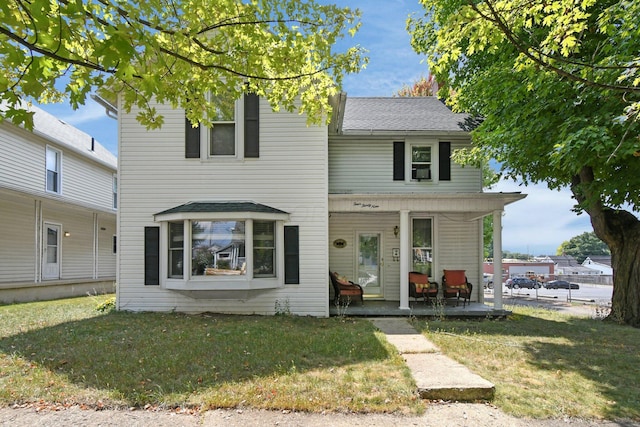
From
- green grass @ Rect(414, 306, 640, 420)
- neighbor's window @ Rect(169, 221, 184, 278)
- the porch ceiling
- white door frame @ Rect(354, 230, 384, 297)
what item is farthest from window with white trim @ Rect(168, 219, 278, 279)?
green grass @ Rect(414, 306, 640, 420)

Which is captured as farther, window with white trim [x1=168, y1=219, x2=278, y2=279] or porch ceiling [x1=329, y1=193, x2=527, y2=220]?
porch ceiling [x1=329, y1=193, x2=527, y2=220]

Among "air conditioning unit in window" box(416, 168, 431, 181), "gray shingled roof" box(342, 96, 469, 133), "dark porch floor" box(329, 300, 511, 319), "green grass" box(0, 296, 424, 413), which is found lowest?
"dark porch floor" box(329, 300, 511, 319)

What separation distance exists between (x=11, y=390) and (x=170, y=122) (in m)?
6.97

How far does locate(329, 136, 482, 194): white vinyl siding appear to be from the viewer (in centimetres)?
1211

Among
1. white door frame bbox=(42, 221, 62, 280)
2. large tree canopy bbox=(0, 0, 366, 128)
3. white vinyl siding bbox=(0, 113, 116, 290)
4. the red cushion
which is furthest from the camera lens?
white door frame bbox=(42, 221, 62, 280)

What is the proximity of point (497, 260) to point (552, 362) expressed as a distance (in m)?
4.75

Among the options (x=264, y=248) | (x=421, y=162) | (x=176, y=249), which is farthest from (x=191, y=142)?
(x=421, y=162)

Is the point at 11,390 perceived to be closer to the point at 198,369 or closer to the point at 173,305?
the point at 198,369

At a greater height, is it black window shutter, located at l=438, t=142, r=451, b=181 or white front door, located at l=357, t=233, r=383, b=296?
black window shutter, located at l=438, t=142, r=451, b=181

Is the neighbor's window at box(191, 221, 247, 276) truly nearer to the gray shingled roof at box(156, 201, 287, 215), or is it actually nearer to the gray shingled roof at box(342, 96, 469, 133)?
the gray shingled roof at box(156, 201, 287, 215)

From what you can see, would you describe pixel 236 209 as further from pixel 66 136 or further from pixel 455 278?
pixel 66 136

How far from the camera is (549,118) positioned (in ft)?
29.1

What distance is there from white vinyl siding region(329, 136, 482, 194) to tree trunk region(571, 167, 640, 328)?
295 centimetres

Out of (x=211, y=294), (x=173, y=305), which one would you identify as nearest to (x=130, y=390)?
(x=211, y=294)
